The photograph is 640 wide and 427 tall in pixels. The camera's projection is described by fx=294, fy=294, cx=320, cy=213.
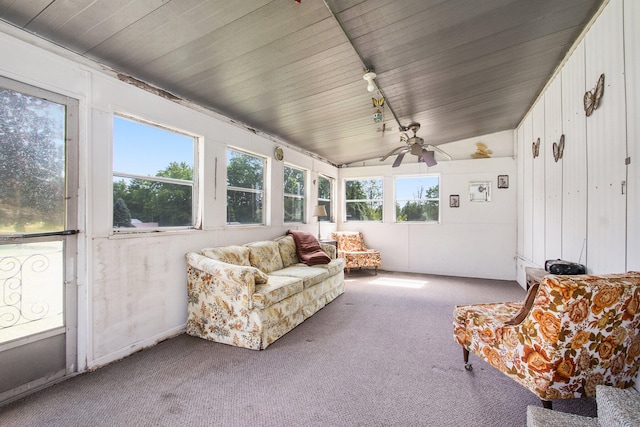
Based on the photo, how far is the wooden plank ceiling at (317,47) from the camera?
2.00m

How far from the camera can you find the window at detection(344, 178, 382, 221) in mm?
7059

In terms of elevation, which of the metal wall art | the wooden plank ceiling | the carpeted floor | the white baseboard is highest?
the wooden plank ceiling

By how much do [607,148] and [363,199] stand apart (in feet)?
16.4

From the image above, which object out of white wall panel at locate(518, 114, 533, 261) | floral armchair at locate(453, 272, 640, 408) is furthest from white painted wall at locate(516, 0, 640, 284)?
floral armchair at locate(453, 272, 640, 408)

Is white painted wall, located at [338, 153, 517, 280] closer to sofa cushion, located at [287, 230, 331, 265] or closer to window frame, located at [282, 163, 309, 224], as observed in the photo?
window frame, located at [282, 163, 309, 224]

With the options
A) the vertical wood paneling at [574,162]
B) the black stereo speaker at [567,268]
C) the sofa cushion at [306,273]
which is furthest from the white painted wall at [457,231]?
the black stereo speaker at [567,268]

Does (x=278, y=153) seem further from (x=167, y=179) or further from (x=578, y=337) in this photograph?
(x=578, y=337)

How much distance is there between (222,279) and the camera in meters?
2.86

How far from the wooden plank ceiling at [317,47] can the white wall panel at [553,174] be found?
0.30 meters

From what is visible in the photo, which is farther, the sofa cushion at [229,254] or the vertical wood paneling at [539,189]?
the vertical wood paneling at [539,189]

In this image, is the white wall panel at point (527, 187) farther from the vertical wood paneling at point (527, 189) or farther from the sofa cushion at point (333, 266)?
the sofa cushion at point (333, 266)

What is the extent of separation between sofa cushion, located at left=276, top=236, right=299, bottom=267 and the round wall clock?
133 centimetres

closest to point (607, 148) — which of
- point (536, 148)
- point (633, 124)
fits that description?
point (633, 124)

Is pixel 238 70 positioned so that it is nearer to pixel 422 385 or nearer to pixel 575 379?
pixel 422 385
